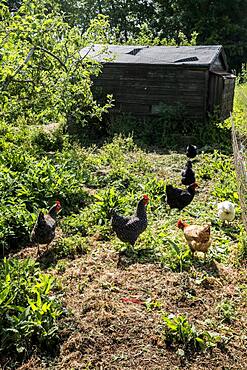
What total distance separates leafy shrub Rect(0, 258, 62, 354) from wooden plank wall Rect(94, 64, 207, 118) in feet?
27.8

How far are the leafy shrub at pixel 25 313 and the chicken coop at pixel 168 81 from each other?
27.1ft

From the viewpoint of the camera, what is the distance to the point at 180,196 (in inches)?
213

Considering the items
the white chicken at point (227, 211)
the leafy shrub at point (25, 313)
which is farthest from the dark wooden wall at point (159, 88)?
the leafy shrub at point (25, 313)

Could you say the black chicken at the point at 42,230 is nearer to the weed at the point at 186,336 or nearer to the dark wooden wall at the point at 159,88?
the weed at the point at 186,336

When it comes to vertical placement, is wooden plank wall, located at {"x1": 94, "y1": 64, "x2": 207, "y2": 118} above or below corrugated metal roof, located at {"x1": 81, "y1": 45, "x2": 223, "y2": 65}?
below

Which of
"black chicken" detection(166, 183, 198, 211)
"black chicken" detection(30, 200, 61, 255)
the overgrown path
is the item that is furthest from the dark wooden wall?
"black chicken" detection(30, 200, 61, 255)

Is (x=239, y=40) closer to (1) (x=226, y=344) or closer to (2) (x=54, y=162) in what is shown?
(2) (x=54, y=162)

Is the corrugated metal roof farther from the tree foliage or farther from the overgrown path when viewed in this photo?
the overgrown path

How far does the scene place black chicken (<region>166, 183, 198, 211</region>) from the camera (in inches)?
212

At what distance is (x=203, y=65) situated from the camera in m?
10.5

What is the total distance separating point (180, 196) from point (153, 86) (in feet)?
21.8

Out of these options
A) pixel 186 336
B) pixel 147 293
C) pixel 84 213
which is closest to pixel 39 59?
pixel 84 213

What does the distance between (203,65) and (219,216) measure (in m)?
6.51

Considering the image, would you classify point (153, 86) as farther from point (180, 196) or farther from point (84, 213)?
point (84, 213)
